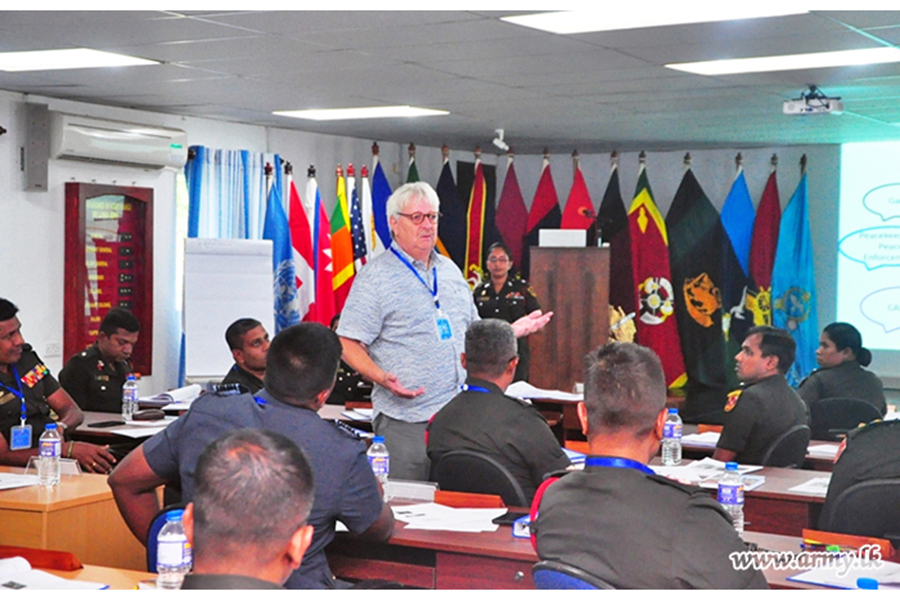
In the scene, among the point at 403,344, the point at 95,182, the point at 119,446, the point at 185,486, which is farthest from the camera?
the point at 95,182

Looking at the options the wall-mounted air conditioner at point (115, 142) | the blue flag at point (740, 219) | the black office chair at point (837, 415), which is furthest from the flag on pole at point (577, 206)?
the black office chair at point (837, 415)

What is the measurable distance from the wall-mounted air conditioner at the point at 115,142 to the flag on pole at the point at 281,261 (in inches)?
37.5

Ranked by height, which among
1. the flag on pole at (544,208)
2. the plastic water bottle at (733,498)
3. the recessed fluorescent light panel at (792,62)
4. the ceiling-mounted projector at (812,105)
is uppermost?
the recessed fluorescent light panel at (792,62)

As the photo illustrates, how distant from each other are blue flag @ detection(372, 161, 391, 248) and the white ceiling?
0.39 metres

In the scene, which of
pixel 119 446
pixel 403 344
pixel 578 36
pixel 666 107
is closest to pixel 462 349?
pixel 403 344

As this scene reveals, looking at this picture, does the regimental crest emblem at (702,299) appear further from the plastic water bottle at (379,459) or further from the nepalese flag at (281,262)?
the plastic water bottle at (379,459)

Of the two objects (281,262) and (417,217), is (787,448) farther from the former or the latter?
(281,262)

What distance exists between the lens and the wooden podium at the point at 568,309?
28.5 feet

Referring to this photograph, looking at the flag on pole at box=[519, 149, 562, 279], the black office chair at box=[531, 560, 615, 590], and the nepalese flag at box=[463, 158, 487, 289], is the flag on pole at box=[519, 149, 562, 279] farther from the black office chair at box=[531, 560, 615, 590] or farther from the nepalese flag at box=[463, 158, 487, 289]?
the black office chair at box=[531, 560, 615, 590]

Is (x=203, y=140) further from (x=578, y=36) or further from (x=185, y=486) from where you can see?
(x=185, y=486)

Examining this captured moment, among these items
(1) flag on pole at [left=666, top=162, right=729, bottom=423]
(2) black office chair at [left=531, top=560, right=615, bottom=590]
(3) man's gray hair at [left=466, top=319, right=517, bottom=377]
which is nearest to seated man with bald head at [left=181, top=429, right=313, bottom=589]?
(2) black office chair at [left=531, top=560, right=615, bottom=590]

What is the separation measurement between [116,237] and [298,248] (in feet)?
5.28

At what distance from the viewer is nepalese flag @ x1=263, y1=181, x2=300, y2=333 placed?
9.02 metres
